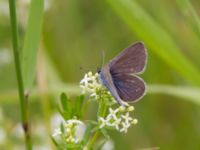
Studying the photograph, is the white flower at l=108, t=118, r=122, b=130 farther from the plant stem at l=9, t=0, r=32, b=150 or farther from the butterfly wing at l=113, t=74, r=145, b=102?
the plant stem at l=9, t=0, r=32, b=150

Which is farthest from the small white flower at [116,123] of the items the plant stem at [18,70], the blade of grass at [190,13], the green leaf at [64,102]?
the blade of grass at [190,13]

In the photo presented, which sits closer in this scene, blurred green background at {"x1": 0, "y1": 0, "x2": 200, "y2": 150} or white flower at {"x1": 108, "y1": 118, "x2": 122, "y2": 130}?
white flower at {"x1": 108, "y1": 118, "x2": 122, "y2": 130}

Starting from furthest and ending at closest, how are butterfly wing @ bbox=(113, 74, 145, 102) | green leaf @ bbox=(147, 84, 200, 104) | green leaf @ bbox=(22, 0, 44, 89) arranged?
green leaf @ bbox=(147, 84, 200, 104) < green leaf @ bbox=(22, 0, 44, 89) < butterfly wing @ bbox=(113, 74, 145, 102)

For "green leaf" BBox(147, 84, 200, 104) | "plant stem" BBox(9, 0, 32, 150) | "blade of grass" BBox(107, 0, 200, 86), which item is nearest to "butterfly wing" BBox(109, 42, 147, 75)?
"plant stem" BBox(9, 0, 32, 150)

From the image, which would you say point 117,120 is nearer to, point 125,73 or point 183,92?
point 125,73

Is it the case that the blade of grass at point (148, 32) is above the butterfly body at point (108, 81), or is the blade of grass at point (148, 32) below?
above

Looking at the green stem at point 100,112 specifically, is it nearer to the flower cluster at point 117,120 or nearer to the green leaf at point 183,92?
the flower cluster at point 117,120
